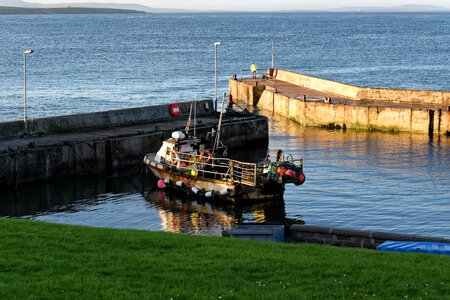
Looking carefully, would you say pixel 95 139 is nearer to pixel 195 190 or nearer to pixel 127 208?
pixel 127 208

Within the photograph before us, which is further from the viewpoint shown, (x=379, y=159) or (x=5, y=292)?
(x=379, y=159)

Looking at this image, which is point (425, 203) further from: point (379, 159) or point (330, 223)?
point (379, 159)

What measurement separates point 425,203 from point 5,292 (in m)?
29.1

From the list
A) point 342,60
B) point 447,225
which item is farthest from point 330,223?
point 342,60

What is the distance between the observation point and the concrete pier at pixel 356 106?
197 feet

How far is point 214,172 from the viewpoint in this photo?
41.7 metres

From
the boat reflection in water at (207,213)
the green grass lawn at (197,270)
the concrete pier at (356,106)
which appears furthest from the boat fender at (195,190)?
the concrete pier at (356,106)

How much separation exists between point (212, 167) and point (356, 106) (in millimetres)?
22413

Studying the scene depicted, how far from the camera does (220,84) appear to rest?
100938 millimetres

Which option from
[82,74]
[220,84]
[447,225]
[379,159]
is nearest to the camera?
[447,225]

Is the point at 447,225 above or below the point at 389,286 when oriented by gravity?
below

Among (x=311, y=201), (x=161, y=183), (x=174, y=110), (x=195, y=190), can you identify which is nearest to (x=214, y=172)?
(x=195, y=190)

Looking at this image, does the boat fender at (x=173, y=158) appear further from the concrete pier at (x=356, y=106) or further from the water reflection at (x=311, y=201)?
the concrete pier at (x=356, y=106)

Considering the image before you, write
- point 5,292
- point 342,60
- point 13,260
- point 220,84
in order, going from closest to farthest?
point 5,292 → point 13,260 → point 220,84 → point 342,60
